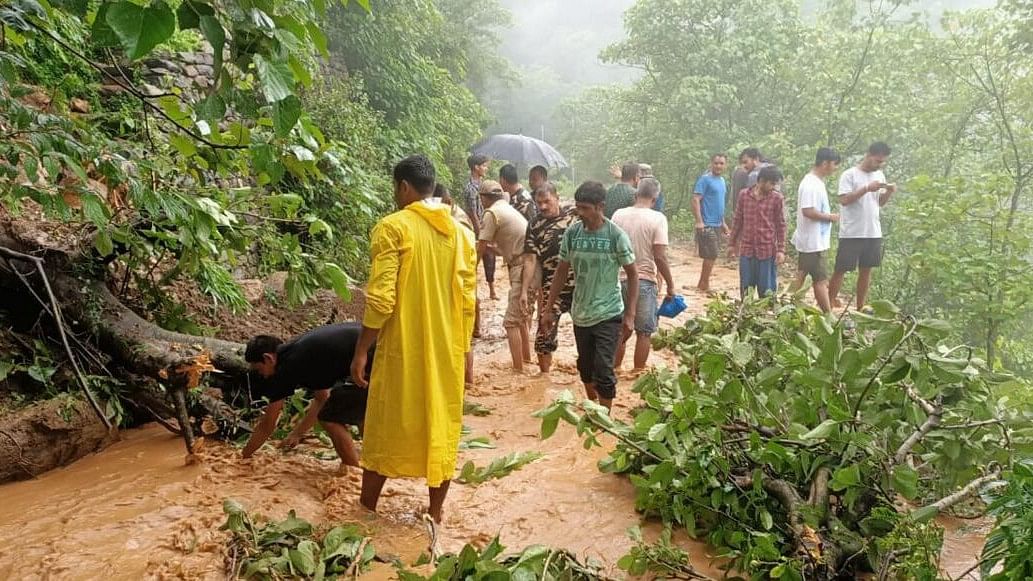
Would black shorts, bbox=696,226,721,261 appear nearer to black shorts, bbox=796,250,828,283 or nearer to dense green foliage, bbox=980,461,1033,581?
black shorts, bbox=796,250,828,283

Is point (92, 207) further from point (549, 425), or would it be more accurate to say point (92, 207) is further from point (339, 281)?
point (549, 425)

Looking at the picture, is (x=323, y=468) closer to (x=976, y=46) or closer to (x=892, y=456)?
(x=892, y=456)

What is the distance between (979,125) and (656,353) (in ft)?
23.0

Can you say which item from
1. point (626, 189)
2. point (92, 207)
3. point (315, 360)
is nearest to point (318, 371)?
point (315, 360)

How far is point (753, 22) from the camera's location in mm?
14367

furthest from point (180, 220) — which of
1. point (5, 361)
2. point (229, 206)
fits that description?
point (5, 361)

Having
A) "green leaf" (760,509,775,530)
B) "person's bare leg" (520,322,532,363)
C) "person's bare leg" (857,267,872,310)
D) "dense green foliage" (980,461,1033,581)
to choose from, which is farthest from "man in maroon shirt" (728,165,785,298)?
"dense green foliage" (980,461,1033,581)

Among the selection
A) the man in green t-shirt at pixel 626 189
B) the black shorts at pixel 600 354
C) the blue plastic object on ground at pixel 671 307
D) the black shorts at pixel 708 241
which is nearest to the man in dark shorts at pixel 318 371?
the black shorts at pixel 600 354

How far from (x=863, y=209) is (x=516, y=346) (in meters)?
3.73

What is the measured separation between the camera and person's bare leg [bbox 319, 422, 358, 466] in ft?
11.9

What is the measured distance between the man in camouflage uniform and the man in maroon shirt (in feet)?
6.99

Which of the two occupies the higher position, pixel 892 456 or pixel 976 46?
pixel 976 46

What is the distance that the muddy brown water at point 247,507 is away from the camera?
273 centimetres

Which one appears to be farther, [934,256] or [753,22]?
[753,22]
